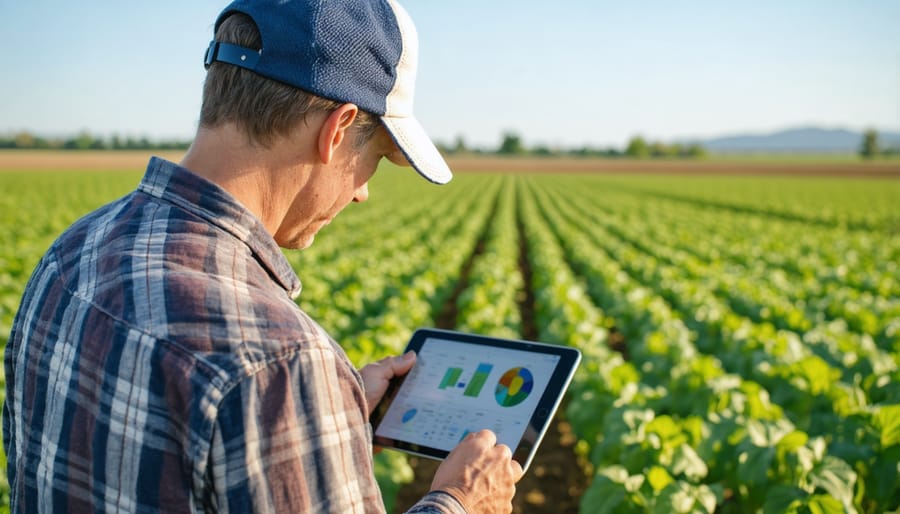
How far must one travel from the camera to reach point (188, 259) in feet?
3.88

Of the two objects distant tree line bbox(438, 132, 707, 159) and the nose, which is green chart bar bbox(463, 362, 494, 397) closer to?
the nose

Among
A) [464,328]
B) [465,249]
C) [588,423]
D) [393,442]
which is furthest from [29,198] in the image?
[393,442]

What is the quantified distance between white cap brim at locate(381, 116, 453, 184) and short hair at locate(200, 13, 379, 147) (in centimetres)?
18

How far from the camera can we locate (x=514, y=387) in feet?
6.22

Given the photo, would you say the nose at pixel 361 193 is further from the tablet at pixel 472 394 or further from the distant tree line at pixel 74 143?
the distant tree line at pixel 74 143

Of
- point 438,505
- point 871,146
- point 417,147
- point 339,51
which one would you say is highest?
point 339,51

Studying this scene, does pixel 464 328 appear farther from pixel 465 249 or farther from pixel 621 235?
pixel 621 235

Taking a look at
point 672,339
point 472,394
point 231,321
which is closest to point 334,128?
point 231,321

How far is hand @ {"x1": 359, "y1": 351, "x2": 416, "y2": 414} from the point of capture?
190cm

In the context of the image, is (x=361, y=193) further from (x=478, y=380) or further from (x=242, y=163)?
(x=478, y=380)

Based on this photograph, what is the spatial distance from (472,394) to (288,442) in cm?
85

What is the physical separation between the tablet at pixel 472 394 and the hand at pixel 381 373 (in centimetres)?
3

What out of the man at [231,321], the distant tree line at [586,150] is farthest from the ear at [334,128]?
the distant tree line at [586,150]

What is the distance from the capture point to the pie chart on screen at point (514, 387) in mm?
1861
